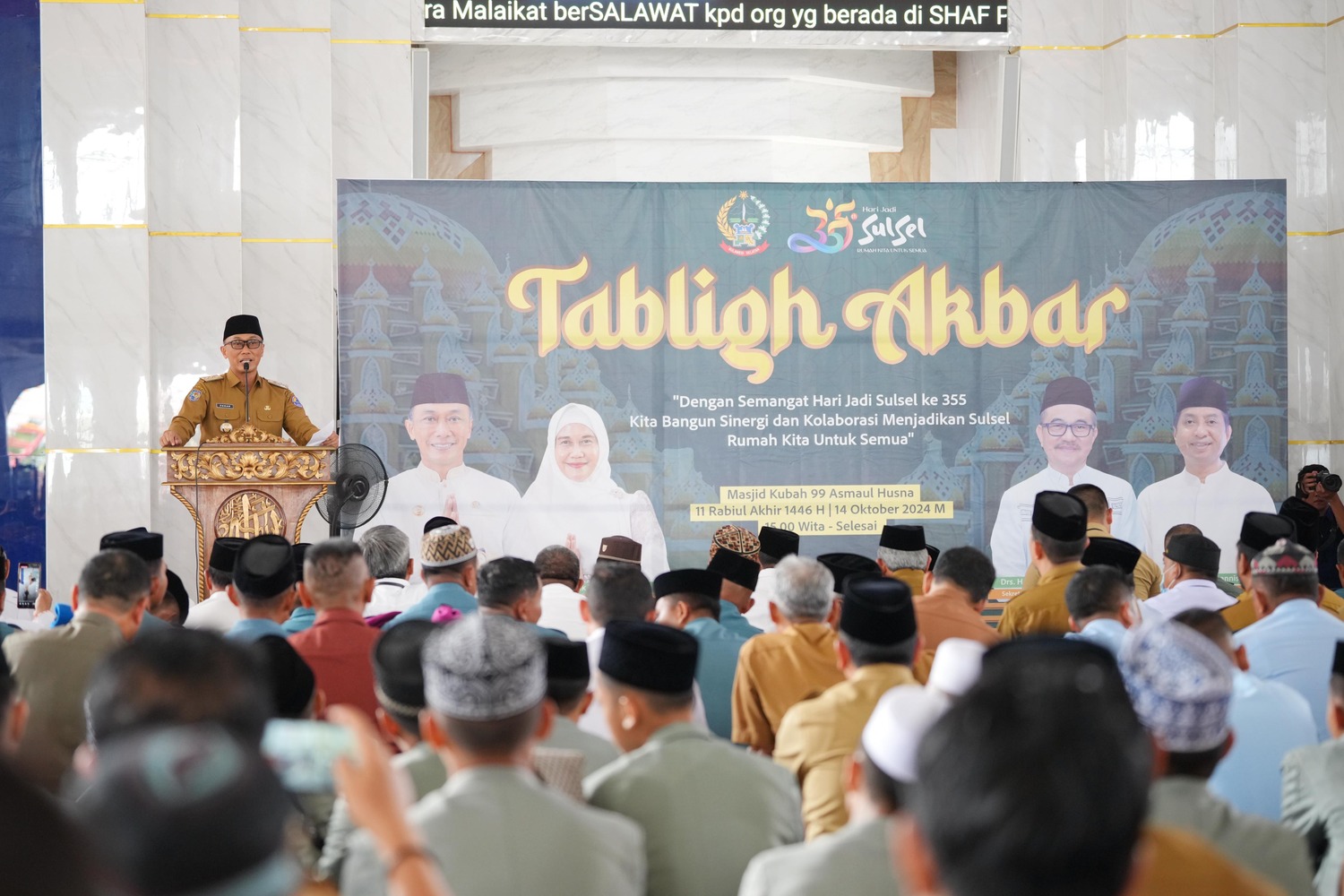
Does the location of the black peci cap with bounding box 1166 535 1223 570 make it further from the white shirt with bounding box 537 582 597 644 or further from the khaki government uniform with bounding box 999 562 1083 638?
the white shirt with bounding box 537 582 597 644

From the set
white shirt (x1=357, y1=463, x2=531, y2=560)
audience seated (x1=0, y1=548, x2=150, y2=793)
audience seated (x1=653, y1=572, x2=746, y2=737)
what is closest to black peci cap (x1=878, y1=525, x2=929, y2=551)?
audience seated (x1=653, y1=572, x2=746, y2=737)

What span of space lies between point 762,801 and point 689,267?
4888mm

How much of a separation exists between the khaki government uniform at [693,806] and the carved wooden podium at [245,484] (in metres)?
3.56

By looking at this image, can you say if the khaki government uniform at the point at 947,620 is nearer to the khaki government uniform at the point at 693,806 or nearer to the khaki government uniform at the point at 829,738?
the khaki government uniform at the point at 829,738

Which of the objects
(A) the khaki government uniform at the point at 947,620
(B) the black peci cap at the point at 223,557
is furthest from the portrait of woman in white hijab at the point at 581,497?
(A) the khaki government uniform at the point at 947,620

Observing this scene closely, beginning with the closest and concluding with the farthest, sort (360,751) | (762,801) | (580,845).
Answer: (360,751) < (580,845) < (762,801)

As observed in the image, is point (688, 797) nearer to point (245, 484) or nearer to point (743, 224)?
point (245, 484)

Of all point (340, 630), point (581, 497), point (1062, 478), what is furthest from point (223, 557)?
point (1062, 478)

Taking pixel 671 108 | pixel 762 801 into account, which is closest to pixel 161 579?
pixel 762 801

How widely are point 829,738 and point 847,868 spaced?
36.4 inches

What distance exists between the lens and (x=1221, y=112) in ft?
28.4

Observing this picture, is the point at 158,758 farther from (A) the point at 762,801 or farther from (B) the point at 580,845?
(A) the point at 762,801

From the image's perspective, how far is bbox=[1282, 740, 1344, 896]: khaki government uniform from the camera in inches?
94.1

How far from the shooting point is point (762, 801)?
2455mm
